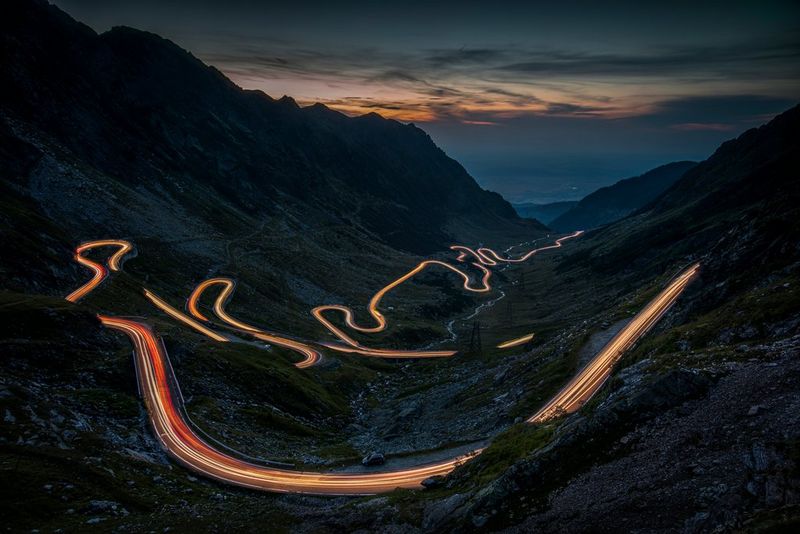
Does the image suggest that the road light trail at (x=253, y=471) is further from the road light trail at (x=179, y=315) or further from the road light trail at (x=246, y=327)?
the road light trail at (x=246, y=327)

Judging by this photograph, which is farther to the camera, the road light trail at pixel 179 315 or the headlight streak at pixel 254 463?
the road light trail at pixel 179 315

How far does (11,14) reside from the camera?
18712 centimetres

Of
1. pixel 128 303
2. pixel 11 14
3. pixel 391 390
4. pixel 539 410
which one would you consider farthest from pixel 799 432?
pixel 11 14

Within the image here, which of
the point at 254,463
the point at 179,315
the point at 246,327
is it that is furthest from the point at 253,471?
the point at 246,327

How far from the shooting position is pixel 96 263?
117 metres

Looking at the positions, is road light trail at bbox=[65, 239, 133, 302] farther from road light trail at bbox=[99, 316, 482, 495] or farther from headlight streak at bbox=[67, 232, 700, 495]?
road light trail at bbox=[99, 316, 482, 495]

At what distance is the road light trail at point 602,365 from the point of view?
60.1 meters

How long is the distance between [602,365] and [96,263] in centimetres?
11489

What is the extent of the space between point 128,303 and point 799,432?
10771 centimetres

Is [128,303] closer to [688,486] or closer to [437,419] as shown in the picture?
[437,419]

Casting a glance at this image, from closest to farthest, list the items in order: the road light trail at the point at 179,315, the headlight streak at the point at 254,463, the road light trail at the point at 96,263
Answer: the headlight streak at the point at 254,463 < the road light trail at the point at 96,263 < the road light trail at the point at 179,315

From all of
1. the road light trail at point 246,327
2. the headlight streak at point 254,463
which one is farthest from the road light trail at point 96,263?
the road light trail at point 246,327

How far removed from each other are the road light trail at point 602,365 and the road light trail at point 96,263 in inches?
3296

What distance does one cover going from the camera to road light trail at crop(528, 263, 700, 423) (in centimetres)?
6011
